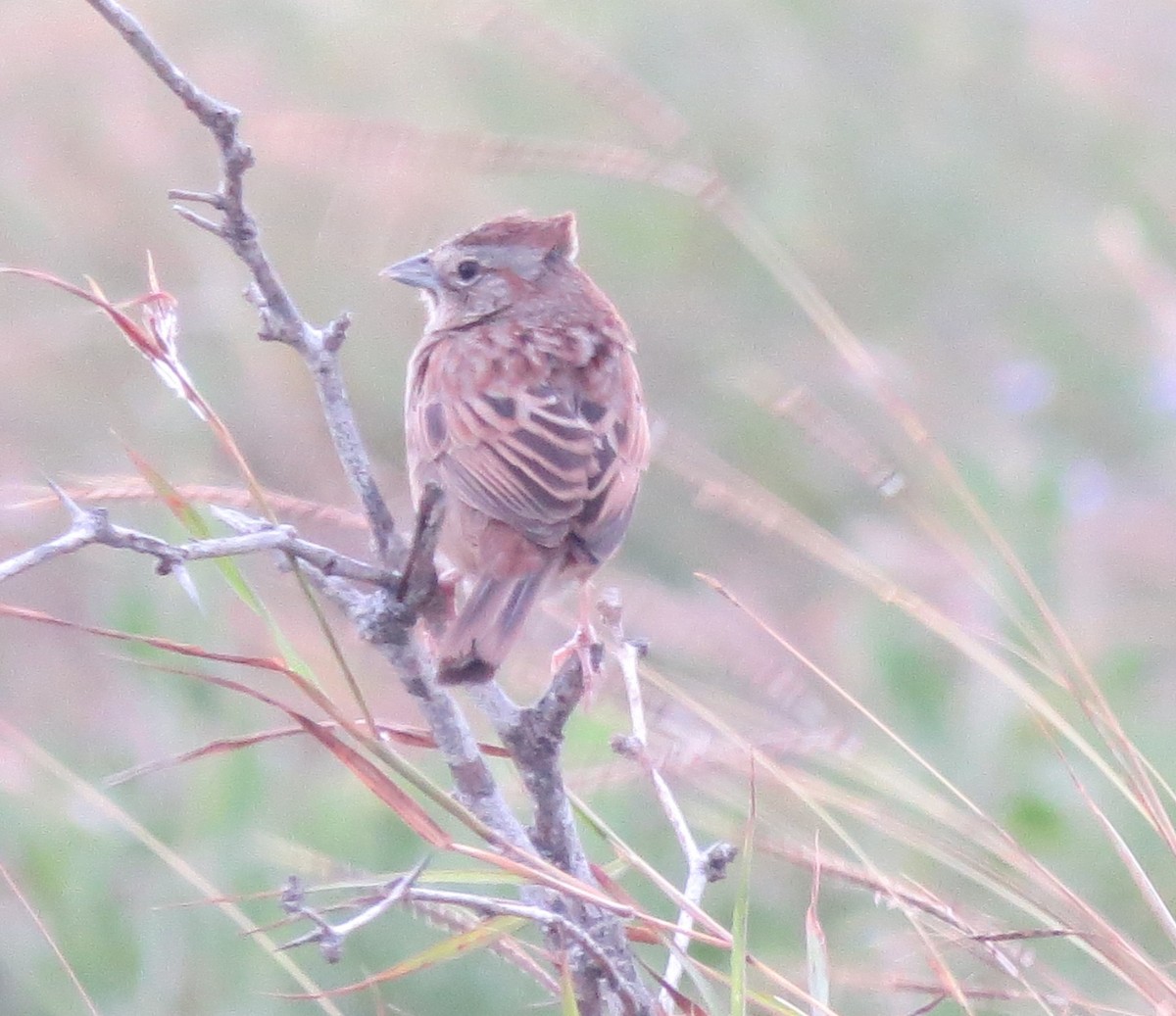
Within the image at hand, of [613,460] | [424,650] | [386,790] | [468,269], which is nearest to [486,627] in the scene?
[424,650]

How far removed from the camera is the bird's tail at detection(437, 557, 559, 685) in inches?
111

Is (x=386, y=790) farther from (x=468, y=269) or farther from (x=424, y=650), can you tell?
(x=468, y=269)

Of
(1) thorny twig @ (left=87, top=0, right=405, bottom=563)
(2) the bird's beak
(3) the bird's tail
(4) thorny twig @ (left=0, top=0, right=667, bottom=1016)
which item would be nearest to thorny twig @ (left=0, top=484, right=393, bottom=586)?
(4) thorny twig @ (left=0, top=0, right=667, bottom=1016)

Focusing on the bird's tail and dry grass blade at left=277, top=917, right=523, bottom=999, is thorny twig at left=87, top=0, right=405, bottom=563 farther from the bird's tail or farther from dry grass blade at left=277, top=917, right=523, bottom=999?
dry grass blade at left=277, top=917, right=523, bottom=999

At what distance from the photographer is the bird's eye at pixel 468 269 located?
4652mm

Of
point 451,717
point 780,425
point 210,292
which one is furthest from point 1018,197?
point 451,717

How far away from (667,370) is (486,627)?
13.6ft

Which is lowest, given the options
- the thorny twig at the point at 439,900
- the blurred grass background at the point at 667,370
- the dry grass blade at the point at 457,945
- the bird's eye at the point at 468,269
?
the blurred grass background at the point at 667,370

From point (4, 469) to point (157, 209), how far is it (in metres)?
1.53

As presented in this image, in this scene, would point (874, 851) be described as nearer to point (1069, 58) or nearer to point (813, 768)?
point (813, 768)

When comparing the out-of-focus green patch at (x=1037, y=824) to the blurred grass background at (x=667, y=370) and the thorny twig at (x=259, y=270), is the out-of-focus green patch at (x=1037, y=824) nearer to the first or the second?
the blurred grass background at (x=667, y=370)

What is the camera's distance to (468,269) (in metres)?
4.66

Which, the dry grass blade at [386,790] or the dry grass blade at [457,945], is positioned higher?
the dry grass blade at [386,790]

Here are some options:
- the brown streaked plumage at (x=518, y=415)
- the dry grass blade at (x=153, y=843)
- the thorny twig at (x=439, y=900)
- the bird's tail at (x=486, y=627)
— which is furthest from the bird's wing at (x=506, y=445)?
the thorny twig at (x=439, y=900)
